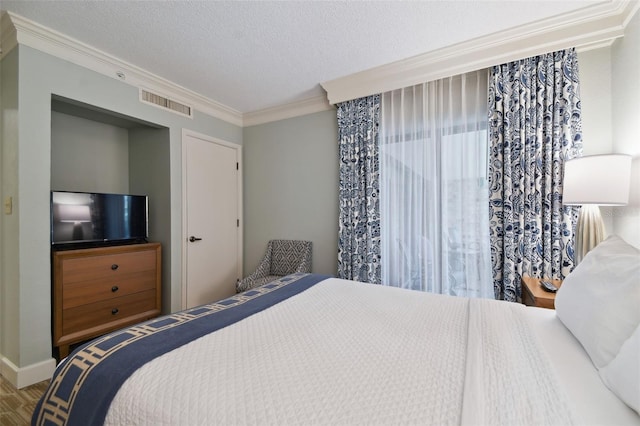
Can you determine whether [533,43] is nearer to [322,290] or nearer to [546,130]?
[546,130]

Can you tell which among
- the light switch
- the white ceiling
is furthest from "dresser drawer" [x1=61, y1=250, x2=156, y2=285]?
the white ceiling

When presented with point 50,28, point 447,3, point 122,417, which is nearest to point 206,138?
point 50,28

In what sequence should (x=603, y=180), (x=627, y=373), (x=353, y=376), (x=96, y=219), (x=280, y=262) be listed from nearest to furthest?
(x=627, y=373) < (x=353, y=376) < (x=603, y=180) < (x=96, y=219) < (x=280, y=262)

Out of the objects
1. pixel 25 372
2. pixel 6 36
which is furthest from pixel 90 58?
pixel 25 372

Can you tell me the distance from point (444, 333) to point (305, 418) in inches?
29.4

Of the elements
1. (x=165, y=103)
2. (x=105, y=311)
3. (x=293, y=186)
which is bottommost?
(x=105, y=311)

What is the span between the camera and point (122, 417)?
2.57 ft

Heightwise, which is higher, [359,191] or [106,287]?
[359,191]

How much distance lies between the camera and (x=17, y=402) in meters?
1.84

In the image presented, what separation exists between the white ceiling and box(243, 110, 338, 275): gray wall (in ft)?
2.61

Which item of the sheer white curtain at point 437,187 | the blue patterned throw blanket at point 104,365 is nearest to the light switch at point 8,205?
the blue patterned throw blanket at point 104,365

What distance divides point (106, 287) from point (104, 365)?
2.02 m

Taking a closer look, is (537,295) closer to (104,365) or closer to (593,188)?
(593,188)

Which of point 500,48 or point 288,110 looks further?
point 288,110
